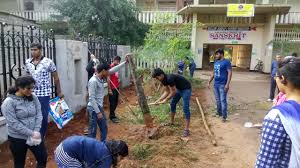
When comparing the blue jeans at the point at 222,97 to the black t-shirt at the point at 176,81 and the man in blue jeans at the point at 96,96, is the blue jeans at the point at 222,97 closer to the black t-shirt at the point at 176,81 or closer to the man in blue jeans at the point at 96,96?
the black t-shirt at the point at 176,81

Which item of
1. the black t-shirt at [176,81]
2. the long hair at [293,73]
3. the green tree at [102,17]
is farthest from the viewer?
the green tree at [102,17]

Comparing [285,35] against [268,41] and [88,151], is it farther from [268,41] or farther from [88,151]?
[88,151]

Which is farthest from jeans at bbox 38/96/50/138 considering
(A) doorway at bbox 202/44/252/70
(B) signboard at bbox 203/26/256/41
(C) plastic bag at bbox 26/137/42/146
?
(A) doorway at bbox 202/44/252/70

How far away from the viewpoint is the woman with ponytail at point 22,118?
3252 millimetres

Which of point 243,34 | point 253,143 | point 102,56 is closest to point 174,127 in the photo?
point 253,143

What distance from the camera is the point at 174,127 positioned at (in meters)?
6.36

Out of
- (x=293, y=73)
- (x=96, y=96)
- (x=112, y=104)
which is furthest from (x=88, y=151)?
(x=112, y=104)

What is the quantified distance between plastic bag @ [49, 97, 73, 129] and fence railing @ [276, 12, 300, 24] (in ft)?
70.6

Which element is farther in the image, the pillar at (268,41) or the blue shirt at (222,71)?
the pillar at (268,41)

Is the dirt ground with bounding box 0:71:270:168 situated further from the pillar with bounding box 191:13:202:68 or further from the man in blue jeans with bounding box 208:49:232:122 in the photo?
the pillar with bounding box 191:13:202:68

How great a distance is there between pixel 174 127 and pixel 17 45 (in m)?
3.59

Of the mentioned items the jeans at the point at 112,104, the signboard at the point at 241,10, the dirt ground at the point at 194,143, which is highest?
the signboard at the point at 241,10

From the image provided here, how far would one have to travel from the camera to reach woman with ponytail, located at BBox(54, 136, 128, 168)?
8.51 ft

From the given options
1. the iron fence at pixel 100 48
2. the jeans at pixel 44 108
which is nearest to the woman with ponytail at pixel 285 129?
the jeans at pixel 44 108
